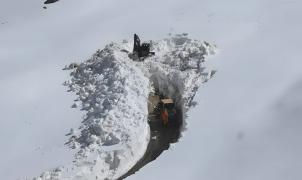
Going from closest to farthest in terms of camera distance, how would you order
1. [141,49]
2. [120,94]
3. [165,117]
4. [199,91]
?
[165,117], [199,91], [120,94], [141,49]

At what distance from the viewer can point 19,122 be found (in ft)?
77.8

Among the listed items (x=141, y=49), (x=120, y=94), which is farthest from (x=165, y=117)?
(x=141, y=49)

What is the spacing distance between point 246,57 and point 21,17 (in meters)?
15.4

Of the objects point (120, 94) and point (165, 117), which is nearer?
point (165, 117)

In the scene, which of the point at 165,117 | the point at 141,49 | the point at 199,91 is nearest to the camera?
the point at 165,117

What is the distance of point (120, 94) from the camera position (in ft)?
80.5

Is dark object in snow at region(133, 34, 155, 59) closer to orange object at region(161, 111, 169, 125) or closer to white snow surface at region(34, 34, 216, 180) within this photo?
white snow surface at region(34, 34, 216, 180)

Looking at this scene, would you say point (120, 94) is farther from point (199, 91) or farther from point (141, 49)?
point (141, 49)

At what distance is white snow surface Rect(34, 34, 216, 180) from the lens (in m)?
21.2

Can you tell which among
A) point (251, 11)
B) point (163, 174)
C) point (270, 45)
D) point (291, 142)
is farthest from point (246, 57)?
point (163, 174)

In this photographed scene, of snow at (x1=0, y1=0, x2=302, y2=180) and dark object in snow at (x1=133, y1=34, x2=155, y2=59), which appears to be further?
dark object in snow at (x1=133, y1=34, x2=155, y2=59)

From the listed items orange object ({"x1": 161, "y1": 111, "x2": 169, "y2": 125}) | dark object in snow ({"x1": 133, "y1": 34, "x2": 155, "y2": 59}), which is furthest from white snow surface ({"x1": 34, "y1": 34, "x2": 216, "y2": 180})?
orange object ({"x1": 161, "y1": 111, "x2": 169, "y2": 125})

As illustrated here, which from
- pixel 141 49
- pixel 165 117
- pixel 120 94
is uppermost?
pixel 141 49

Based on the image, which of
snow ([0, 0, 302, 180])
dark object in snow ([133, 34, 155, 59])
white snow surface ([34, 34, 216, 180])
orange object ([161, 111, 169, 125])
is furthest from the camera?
dark object in snow ([133, 34, 155, 59])
